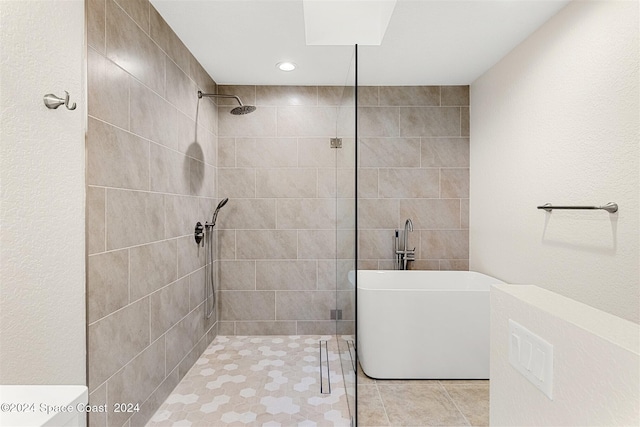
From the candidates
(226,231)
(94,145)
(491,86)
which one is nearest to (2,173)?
(94,145)

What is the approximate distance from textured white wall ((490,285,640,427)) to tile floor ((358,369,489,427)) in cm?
124

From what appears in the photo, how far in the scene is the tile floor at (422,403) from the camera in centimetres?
199

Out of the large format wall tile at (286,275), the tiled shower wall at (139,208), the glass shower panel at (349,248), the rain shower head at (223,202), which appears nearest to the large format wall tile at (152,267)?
the tiled shower wall at (139,208)

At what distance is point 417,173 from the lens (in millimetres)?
3311

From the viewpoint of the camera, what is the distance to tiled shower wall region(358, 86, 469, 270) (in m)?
3.29

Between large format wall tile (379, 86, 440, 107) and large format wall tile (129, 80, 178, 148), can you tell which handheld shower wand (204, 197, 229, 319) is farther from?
large format wall tile (379, 86, 440, 107)

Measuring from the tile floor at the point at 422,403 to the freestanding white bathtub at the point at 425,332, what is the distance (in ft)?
0.23

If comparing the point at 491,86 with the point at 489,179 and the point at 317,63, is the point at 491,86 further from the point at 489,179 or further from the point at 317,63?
the point at 317,63

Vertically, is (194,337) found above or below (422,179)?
below

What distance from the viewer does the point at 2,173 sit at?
997mm

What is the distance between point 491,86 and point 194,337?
319 centimetres

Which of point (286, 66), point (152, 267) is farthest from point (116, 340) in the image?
point (286, 66)

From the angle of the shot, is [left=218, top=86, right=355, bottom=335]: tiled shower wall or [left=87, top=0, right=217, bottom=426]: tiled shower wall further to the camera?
[left=218, top=86, right=355, bottom=335]: tiled shower wall

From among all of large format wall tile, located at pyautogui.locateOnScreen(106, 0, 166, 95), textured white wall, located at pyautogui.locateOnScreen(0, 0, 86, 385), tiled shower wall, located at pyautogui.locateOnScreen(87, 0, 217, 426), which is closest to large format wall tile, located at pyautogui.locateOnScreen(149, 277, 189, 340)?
tiled shower wall, located at pyautogui.locateOnScreen(87, 0, 217, 426)
